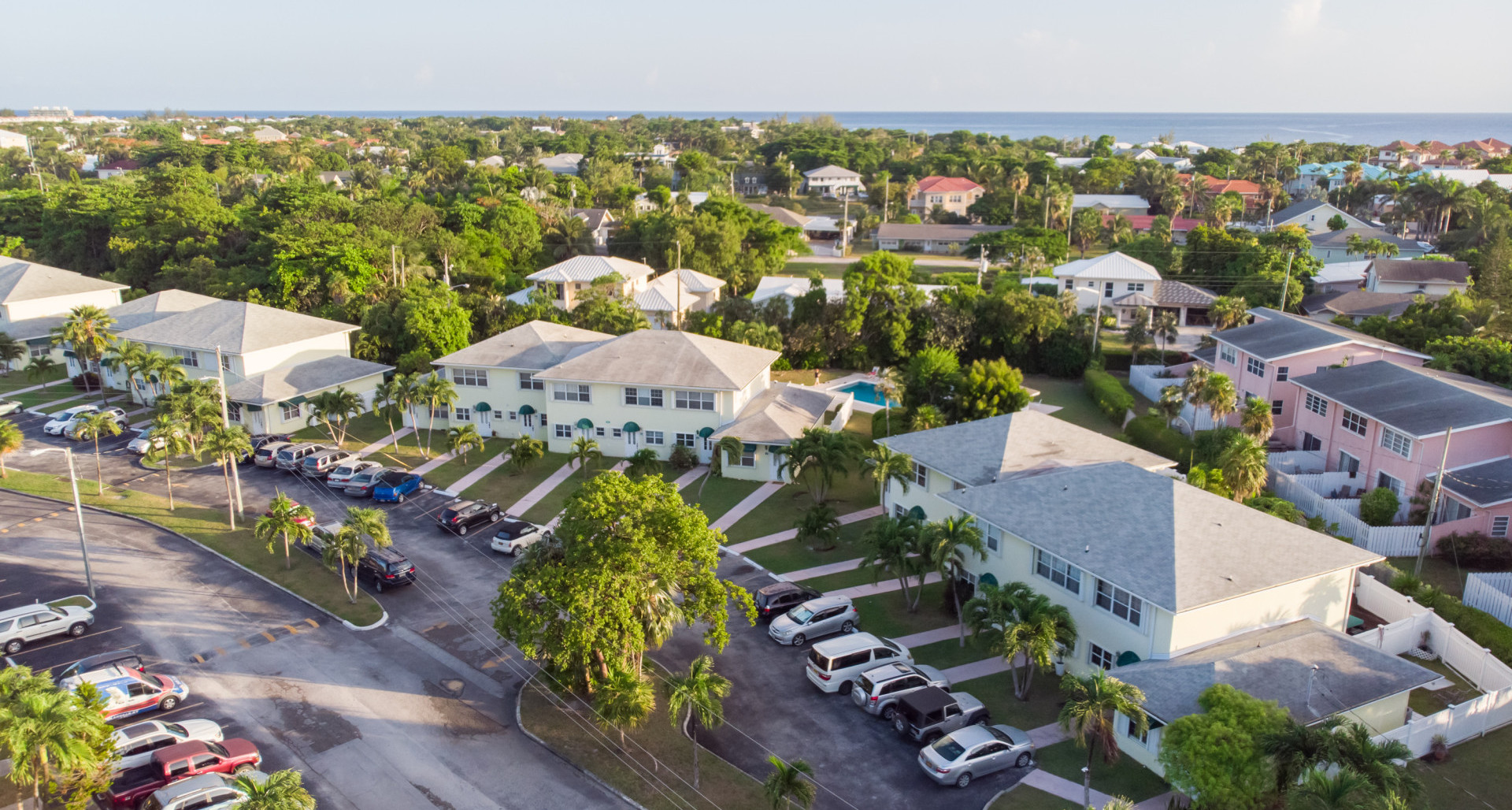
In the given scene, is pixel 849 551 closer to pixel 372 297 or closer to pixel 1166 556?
pixel 1166 556

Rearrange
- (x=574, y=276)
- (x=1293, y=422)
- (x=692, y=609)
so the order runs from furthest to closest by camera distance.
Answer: (x=574, y=276) < (x=1293, y=422) < (x=692, y=609)

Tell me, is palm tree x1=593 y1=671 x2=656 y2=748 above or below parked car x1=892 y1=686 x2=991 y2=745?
above

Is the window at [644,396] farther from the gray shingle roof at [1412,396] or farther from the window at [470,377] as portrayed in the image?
the gray shingle roof at [1412,396]

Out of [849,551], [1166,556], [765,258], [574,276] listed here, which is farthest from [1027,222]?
[1166,556]

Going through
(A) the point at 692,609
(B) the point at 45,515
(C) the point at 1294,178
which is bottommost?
(B) the point at 45,515

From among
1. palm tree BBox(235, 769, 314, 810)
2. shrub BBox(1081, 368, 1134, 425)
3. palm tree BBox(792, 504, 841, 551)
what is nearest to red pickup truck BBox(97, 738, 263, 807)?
palm tree BBox(235, 769, 314, 810)

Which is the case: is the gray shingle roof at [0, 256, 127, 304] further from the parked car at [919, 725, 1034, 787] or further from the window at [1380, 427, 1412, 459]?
the window at [1380, 427, 1412, 459]

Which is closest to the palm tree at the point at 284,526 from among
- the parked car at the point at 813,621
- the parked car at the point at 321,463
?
the parked car at the point at 321,463
